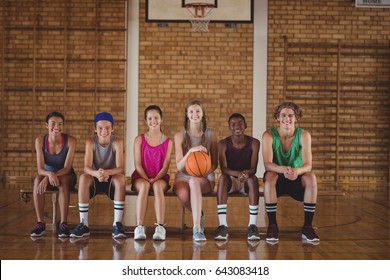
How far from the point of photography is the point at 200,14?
1016cm

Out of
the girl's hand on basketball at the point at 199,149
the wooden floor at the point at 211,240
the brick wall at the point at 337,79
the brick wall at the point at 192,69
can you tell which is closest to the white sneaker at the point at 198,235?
the wooden floor at the point at 211,240

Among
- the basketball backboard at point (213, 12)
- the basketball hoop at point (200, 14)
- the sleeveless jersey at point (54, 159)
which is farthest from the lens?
the basketball backboard at point (213, 12)

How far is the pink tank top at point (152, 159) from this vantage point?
5.00m

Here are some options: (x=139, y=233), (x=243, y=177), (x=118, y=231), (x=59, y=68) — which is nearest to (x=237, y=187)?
(x=243, y=177)

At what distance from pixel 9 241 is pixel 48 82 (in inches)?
248

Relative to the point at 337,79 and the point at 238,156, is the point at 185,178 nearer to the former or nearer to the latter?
the point at 238,156

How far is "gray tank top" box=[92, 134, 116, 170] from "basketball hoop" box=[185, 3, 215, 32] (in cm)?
544

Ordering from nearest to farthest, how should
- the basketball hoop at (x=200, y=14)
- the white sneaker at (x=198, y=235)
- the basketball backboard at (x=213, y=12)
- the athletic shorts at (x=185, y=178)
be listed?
the white sneaker at (x=198, y=235) → the athletic shorts at (x=185, y=178) → the basketball hoop at (x=200, y=14) → the basketball backboard at (x=213, y=12)

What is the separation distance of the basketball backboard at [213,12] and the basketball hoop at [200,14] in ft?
0.20

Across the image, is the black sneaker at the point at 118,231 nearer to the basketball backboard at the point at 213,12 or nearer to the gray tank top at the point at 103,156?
the gray tank top at the point at 103,156

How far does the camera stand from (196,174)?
480cm

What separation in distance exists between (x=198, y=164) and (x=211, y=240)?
1.99 feet
